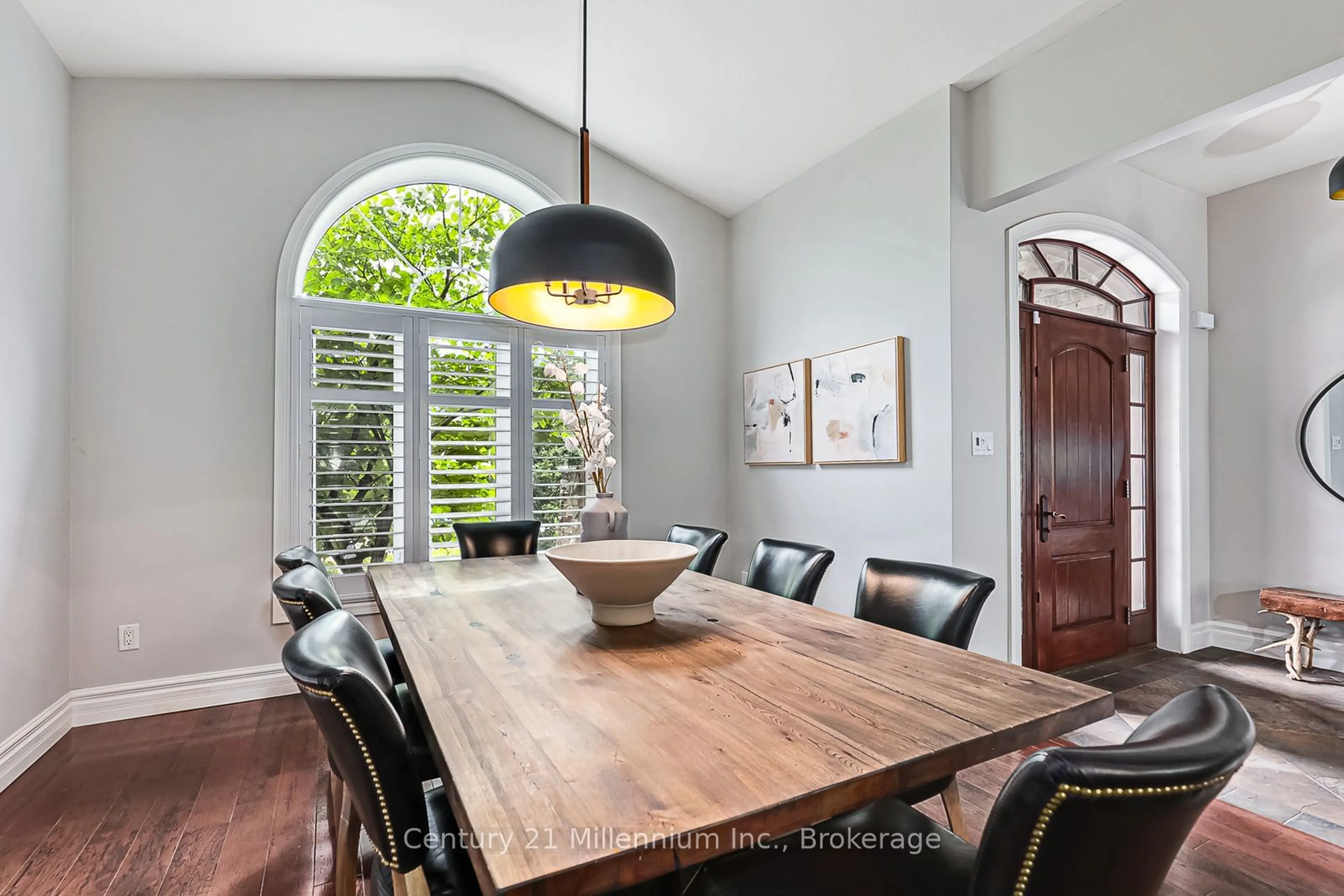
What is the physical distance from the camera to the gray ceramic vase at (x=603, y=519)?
2.34 m

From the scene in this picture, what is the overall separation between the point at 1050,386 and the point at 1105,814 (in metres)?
3.46

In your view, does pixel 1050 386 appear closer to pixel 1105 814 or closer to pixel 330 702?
pixel 1105 814

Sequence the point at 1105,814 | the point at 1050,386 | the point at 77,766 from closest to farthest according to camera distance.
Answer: the point at 1105,814
the point at 77,766
the point at 1050,386

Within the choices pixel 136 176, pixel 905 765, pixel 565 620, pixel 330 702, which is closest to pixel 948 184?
pixel 565 620

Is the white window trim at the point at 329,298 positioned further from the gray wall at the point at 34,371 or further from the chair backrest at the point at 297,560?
the chair backrest at the point at 297,560

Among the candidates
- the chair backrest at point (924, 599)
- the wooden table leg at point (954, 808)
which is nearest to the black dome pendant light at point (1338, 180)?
the chair backrest at point (924, 599)

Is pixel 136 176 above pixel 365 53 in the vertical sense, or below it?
below

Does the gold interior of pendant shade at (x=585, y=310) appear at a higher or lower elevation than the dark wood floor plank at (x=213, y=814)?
higher

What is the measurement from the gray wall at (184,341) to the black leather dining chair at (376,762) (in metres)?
2.61

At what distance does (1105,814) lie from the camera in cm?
66

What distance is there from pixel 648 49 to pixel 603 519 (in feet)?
7.53

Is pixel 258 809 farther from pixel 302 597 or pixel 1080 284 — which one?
pixel 1080 284

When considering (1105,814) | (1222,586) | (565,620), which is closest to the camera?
(1105,814)

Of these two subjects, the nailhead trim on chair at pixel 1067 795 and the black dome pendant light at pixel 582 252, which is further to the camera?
the black dome pendant light at pixel 582 252
